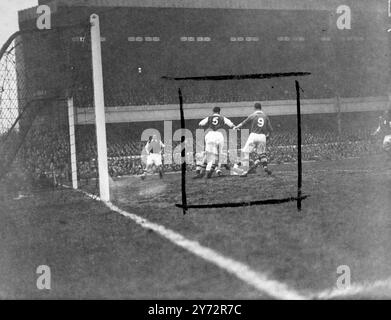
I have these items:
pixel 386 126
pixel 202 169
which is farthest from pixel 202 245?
pixel 386 126

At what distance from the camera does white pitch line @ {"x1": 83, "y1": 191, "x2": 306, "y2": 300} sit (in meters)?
3.86

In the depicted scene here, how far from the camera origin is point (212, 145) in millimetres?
9906

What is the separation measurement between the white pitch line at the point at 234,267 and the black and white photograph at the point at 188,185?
0.8 inches

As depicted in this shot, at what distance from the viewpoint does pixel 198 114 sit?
16453 mm

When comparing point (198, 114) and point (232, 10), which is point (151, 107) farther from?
point (232, 10)

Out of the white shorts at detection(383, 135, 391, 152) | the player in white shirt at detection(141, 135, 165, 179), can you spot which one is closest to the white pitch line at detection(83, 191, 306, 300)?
the player in white shirt at detection(141, 135, 165, 179)

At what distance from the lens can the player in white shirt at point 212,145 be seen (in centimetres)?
957

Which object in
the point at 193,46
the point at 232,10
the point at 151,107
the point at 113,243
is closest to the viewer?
the point at 113,243

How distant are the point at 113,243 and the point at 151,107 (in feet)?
37.5

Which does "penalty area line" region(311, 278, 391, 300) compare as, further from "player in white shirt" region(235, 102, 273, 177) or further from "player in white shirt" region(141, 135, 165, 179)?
"player in white shirt" region(141, 135, 165, 179)

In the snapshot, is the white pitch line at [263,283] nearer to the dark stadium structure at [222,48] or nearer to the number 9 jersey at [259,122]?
the number 9 jersey at [259,122]

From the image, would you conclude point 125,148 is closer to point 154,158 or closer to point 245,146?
point 154,158

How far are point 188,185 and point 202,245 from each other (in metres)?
3.80
